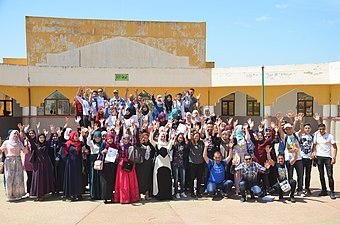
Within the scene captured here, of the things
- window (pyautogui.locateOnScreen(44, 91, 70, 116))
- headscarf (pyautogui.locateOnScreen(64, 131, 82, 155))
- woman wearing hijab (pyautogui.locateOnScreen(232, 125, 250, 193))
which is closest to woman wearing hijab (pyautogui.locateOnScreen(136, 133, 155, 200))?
headscarf (pyautogui.locateOnScreen(64, 131, 82, 155))

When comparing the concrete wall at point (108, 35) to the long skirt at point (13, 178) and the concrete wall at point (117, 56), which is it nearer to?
the concrete wall at point (117, 56)

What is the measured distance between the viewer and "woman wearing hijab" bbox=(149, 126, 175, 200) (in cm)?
756

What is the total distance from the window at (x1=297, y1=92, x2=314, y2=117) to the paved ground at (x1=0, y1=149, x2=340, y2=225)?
14.8m

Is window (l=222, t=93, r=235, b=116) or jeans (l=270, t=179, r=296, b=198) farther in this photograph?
window (l=222, t=93, r=235, b=116)

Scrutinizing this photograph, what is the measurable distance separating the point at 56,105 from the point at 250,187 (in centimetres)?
1592

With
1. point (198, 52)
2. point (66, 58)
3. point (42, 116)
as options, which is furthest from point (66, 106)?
point (198, 52)

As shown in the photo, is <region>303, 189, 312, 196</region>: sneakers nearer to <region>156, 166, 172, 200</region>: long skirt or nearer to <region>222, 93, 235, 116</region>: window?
<region>156, 166, 172, 200</region>: long skirt

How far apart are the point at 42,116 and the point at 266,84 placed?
12421 mm

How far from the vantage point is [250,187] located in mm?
7559

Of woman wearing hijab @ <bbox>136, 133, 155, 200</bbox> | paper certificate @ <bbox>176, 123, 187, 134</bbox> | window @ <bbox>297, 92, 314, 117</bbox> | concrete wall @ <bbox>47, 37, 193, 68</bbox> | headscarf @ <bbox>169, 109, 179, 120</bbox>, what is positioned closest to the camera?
woman wearing hijab @ <bbox>136, 133, 155, 200</bbox>

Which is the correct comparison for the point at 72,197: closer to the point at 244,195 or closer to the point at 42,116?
the point at 244,195

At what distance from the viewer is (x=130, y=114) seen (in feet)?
34.2

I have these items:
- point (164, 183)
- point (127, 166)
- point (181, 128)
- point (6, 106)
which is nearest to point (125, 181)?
point (127, 166)

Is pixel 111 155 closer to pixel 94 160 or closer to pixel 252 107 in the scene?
pixel 94 160
